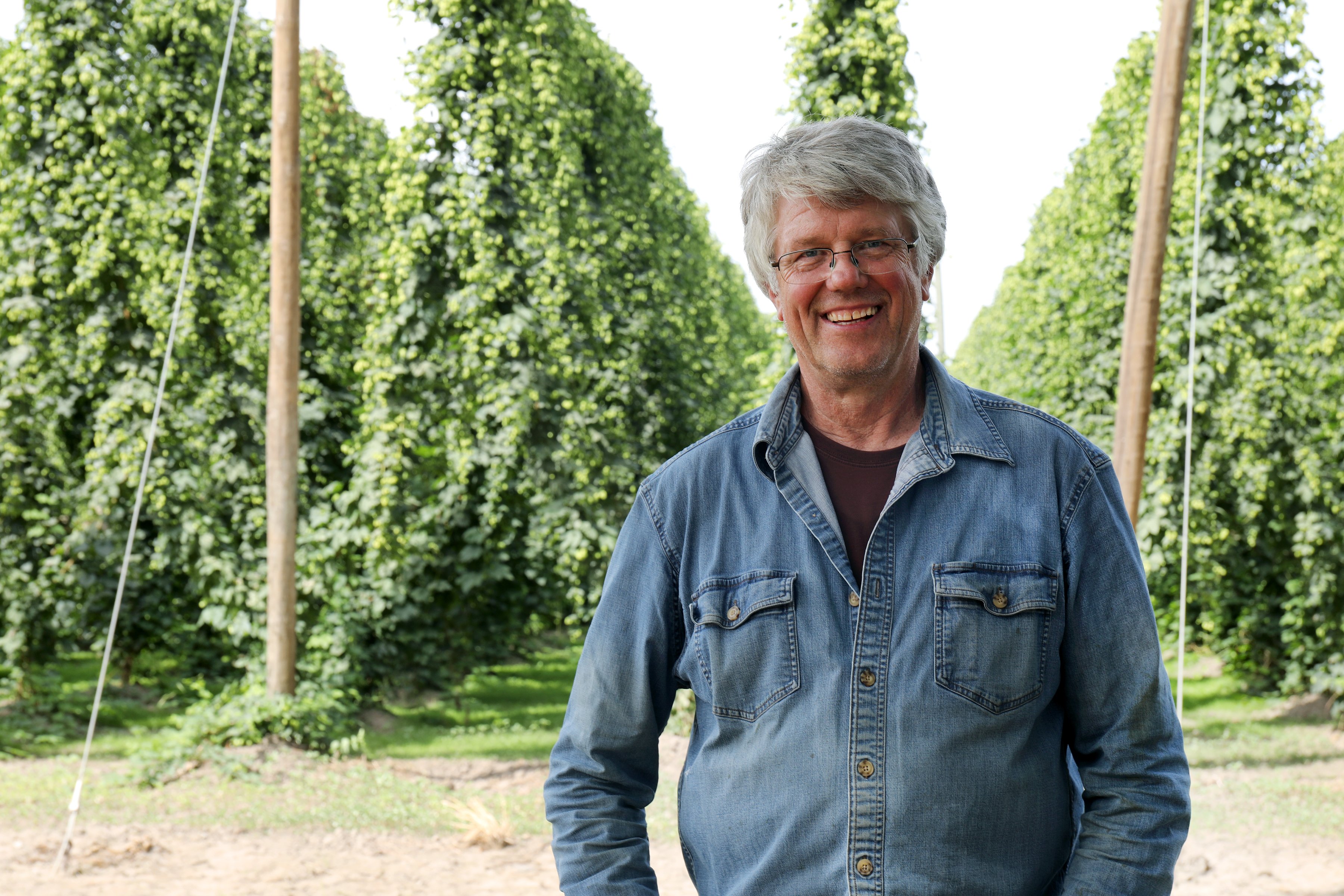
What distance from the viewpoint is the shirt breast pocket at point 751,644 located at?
159 centimetres

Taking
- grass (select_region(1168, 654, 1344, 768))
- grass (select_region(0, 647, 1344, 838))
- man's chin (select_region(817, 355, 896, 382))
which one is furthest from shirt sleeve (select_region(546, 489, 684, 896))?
grass (select_region(1168, 654, 1344, 768))

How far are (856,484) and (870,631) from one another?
24 centimetres

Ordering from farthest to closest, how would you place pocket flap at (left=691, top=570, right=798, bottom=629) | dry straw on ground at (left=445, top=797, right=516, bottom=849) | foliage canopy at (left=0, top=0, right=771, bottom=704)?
foliage canopy at (left=0, top=0, right=771, bottom=704), dry straw on ground at (left=445, top=797, right=516, bottom=849), pocket flap at (left=691, top=570, right=798, bottom=629)

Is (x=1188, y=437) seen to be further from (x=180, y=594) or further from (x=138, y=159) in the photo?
(x=180, y=594)

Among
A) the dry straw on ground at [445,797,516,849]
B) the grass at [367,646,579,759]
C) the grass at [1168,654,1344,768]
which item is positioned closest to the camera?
the dry straw on ground at [445,797,516,849]

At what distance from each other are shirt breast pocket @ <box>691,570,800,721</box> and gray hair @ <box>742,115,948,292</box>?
1.67 feet

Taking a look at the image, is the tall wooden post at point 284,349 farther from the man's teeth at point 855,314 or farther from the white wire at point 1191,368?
the man's teeth at point 855,314

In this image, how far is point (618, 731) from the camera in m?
1.67

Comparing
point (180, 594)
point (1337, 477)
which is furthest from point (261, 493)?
point (1337, 477)

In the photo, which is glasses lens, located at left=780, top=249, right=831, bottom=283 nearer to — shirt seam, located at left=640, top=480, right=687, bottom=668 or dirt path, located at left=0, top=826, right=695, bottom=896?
shirt seam, located at left=640, top=480, right=687, bottom=668

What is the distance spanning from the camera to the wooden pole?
244 inches

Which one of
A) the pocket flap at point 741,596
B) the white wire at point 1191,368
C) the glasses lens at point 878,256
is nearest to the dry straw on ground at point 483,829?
the white wire at point 1191,368

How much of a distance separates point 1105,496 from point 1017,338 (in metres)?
17.4

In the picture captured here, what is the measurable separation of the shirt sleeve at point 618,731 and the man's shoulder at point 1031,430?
20.7 inches
